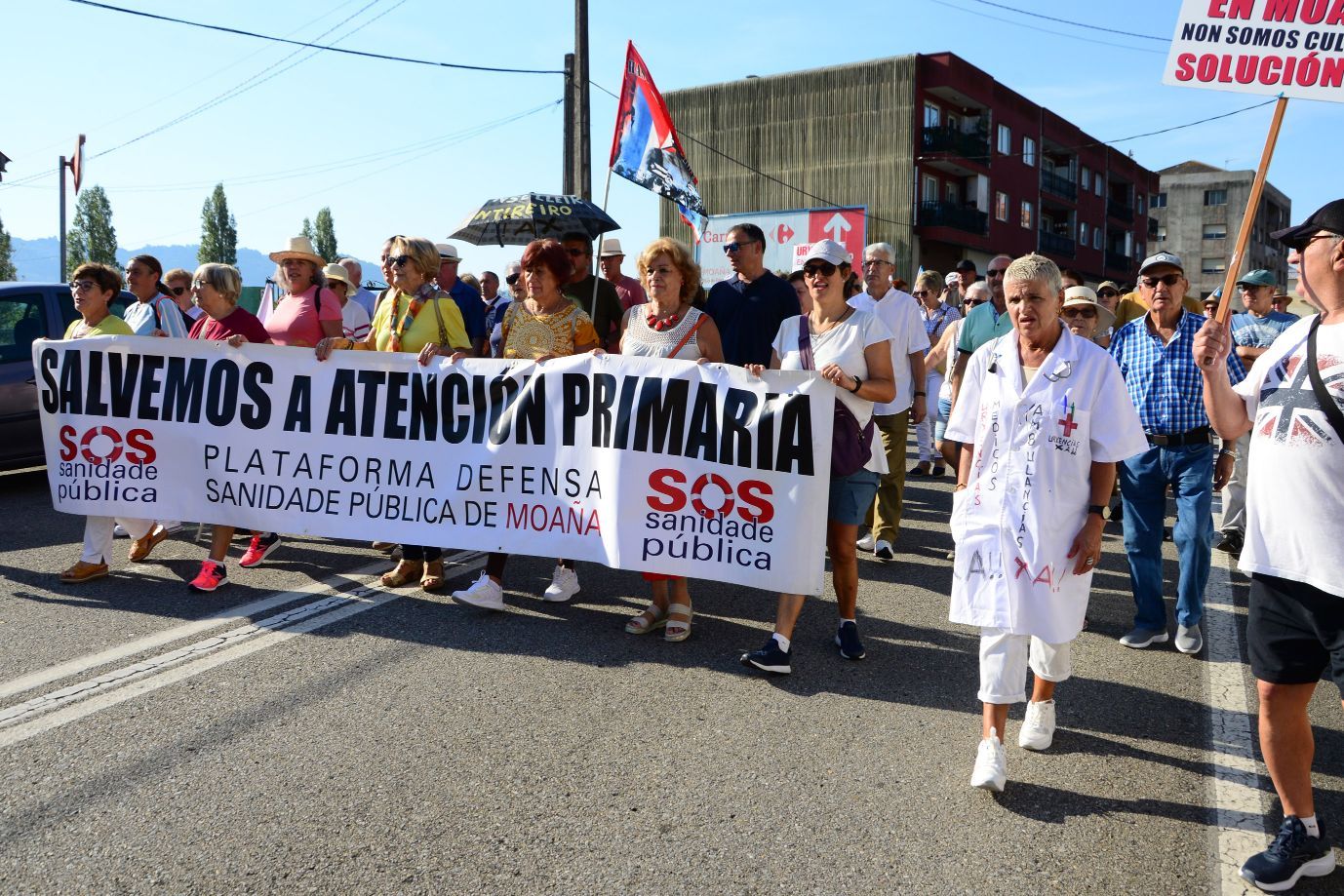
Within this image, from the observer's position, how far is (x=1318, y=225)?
9.48ft

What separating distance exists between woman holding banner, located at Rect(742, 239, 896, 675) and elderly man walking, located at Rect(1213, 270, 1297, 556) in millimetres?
3712

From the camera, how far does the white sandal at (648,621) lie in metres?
5.16

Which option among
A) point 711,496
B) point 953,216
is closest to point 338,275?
point 711,496

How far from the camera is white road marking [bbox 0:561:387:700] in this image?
14.1 feet

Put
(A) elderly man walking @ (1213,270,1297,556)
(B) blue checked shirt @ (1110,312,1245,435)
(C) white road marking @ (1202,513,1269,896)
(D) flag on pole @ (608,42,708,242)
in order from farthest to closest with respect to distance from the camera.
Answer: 1. (A) elderly man walking @ (1213,270,1297,556)
2. (D) flag on pole @ (608,42,708,242)
3. (B) blue checked shirt @ (1110,312,1245,435)
4. (C) white road marking @ (1202,513,1269,896)

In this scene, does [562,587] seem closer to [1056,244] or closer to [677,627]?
[677,627]

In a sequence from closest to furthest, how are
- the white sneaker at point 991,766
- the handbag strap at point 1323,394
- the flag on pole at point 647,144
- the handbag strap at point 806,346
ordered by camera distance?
the handbag strap at point 1323,394 < the white sneaker at point 991,766 < the handbag strap at point 806,346 < the flag on pole at point 647,144

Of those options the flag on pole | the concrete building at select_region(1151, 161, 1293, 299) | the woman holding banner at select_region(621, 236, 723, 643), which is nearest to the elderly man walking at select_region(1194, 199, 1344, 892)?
the woman holding banner at select_region(621, 236, 723, 643)

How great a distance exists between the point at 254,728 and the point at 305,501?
2.27 metres

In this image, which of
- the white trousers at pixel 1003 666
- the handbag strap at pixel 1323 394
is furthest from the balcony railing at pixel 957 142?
the handbag strap at pixel 1323 394

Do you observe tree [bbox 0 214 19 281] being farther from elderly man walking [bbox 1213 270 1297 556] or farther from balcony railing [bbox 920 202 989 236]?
elderly man walking [bbox 1213 270 1297 556]

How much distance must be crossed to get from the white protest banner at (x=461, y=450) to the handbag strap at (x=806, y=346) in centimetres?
7

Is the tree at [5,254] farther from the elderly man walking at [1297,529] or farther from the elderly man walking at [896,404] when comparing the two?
the elderly man walking at [1297,529]

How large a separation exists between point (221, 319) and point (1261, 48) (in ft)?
18.1
